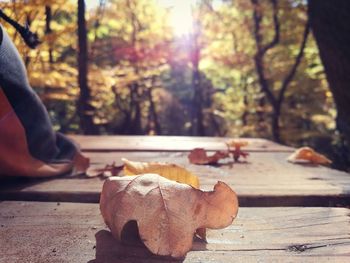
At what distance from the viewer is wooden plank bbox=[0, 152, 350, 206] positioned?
104 centimetres

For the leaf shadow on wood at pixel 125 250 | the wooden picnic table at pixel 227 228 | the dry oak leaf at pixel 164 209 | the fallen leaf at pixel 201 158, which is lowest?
the fallen leaf at pixel 201 158

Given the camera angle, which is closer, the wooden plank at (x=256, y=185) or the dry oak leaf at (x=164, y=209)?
the dry oak leaf at (x=164, y=209)

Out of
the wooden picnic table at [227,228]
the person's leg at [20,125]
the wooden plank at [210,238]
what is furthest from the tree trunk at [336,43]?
the person's leg at [20,125]

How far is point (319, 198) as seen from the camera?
1.04m

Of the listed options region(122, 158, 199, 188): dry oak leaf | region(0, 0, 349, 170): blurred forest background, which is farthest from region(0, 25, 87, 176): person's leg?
region(0, 0, 349, 170): blurred forest background

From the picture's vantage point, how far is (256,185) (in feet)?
3.97

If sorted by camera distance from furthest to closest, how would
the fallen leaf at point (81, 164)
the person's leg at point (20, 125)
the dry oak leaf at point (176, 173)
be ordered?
the fallen leaf at point (81, 164), the person's leg at point (20, 125), the dry oak leaf at point (176, 173)

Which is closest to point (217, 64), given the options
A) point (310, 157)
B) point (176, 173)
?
point (310, 157)

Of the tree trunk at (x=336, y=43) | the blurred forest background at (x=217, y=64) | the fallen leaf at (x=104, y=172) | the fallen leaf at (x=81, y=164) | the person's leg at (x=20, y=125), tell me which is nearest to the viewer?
the person's leg at (x=20, y=125)

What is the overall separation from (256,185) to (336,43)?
1.93m

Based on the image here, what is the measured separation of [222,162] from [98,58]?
12894 millimetres

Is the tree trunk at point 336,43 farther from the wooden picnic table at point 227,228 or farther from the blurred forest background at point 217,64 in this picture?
the blurred forest background at point 217,64

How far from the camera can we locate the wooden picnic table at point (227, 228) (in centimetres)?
64

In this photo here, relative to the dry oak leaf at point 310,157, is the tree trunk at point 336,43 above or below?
above
